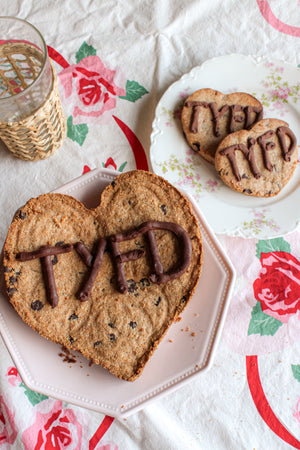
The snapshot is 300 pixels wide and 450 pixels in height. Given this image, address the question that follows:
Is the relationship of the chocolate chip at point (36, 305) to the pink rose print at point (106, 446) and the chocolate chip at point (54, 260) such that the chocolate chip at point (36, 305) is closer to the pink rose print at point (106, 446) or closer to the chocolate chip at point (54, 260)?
the chocolate chip at point (54, 260)

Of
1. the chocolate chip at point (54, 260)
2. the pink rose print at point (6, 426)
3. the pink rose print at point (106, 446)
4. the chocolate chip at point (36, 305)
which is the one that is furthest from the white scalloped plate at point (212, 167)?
the pink rose print at point (6, 426)

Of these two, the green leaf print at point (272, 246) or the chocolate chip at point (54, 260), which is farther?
the green leaf print at point (272, 246)

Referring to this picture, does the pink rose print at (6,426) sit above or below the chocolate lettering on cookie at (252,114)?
below

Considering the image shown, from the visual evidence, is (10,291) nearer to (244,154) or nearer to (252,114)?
(244,154)

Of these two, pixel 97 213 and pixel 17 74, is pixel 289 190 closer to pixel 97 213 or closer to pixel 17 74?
pixel 97 213

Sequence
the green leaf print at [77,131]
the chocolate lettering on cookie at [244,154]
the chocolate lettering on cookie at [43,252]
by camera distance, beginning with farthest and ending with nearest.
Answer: the green leaf print at [77,131]
the chocolate lettering on cookie at [244,154]
the chocolate lettering on cookie at [43,252]

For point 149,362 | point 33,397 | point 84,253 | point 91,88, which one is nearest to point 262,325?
point 149,362

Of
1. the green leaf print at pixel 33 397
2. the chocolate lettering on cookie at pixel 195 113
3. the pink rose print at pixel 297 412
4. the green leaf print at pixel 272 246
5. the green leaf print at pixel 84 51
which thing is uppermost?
the green leaf print at pixel 84 51
